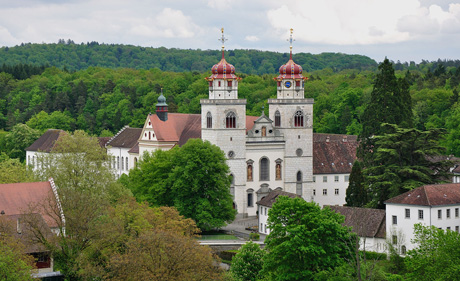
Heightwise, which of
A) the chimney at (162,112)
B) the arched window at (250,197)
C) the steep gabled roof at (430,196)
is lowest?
the arched window at (250,197)

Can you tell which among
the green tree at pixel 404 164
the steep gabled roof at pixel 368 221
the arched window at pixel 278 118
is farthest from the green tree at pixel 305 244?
the arched window at pixel 278 118

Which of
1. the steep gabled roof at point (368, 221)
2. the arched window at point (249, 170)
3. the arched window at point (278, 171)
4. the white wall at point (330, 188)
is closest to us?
the steep gabled roof at point (368, 221)

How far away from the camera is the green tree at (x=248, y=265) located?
58.5 meters

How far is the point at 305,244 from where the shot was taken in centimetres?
5400

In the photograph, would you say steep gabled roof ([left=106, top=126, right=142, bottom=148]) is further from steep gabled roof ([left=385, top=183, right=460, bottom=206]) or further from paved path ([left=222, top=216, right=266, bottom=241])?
steep gabled roof ([left=385, top=183, right=460, bottom=206])

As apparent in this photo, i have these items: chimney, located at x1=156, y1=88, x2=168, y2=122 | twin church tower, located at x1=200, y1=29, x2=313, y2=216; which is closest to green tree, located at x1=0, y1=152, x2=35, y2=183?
twin church tower, located at x1=200, y1=29, x2=313, y2=216

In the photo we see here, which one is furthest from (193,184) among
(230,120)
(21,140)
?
(21,140)

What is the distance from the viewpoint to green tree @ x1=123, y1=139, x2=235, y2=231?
78.6 m

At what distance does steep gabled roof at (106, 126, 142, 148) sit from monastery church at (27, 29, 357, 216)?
18.4 ft

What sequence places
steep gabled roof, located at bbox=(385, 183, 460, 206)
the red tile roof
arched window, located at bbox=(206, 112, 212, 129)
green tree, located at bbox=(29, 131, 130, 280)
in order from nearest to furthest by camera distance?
1. green tree, located at bbox=(29, 131, 130, 280)
2. the red tile roof
3. steep gabled roof, located at bbox=(385, 183, 460, 206)
4. arched window, located at bbox=(206, 112, 212, 129)

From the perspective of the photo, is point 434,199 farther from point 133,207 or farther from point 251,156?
point 251,156

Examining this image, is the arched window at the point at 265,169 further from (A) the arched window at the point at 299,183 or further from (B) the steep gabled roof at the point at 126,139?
(B) the steep gabled roof at the point at 126,139

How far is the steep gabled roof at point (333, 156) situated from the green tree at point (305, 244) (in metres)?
37.8

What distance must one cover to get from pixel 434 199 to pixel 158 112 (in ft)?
127
